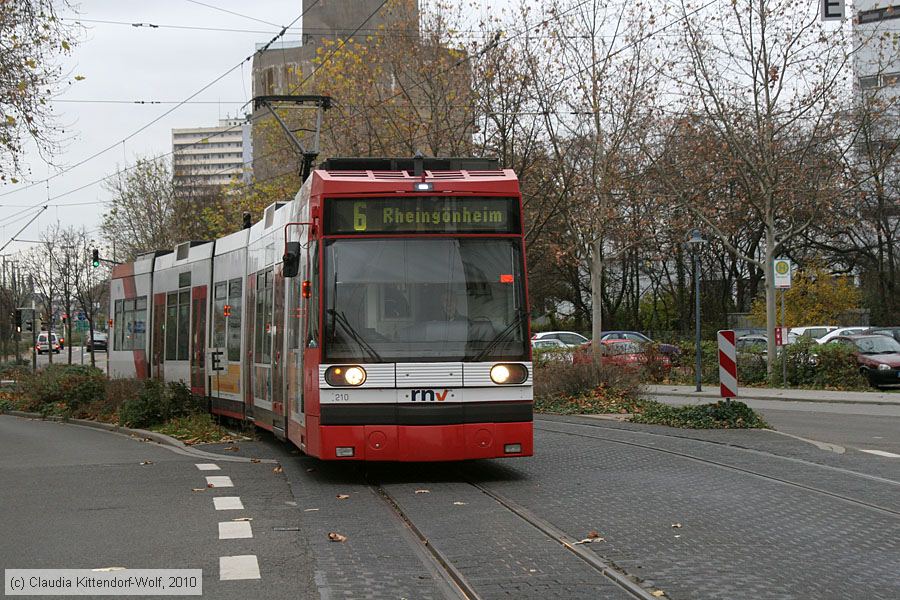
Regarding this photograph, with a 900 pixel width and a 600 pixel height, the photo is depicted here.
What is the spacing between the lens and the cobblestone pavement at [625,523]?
22.7ft

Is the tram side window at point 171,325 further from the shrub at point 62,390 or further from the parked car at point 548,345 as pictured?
the parked car at point 548,345

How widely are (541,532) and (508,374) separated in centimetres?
308

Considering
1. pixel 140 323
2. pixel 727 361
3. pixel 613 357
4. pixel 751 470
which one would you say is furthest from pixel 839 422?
pixel 140 323

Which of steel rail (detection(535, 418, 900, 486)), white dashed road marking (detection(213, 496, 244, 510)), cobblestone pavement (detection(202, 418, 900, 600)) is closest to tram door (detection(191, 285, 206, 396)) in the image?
steel rail (detection(535, 418, 900, 486))

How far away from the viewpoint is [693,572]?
7.13m

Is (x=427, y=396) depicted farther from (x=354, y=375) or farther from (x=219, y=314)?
(x=219, y=314)

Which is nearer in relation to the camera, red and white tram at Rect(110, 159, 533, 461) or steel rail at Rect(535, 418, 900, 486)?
red and white tram at Rect(110, 159, 533, 461)

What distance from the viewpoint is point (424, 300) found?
11.6 m

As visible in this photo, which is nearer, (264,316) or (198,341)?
(264,316)

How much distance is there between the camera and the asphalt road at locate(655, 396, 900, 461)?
16.5 meters

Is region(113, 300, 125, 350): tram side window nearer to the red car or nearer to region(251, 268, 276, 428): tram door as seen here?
the red car

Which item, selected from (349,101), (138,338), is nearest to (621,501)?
(138,338)

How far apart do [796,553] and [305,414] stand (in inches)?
226

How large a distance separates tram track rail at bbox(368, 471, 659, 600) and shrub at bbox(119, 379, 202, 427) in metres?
9.45
